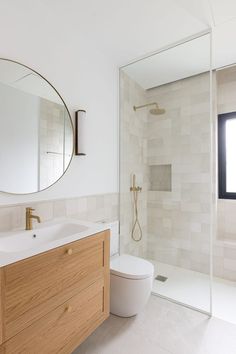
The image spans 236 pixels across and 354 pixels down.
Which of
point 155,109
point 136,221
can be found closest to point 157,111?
point 155,109

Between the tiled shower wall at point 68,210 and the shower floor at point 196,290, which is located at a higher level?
the tiled shower wall at point 68,210

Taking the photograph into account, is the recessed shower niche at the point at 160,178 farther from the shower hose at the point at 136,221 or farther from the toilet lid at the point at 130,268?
the toilet lid at the point at 130,268

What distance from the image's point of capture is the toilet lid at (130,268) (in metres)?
1.57

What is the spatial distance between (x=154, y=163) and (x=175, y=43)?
4.18 ft

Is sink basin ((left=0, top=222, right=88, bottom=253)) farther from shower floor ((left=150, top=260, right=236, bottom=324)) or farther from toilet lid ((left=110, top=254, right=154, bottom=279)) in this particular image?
shower floor ((left=150, top=260, right=236, bottom=324))

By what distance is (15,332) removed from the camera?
861 mm

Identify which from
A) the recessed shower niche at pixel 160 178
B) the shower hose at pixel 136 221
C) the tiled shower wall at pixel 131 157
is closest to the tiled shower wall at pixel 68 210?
the tiled shower wall at pixel 131 157

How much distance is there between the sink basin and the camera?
1.15 meters

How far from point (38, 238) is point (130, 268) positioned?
81cm

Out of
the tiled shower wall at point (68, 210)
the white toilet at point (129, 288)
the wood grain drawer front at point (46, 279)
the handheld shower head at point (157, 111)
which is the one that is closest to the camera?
the wood grain drawer front at point (46, 279)

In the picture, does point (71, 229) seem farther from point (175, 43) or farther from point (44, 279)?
point (175, 43)

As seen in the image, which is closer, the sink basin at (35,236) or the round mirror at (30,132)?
the sink basin at (35,236)

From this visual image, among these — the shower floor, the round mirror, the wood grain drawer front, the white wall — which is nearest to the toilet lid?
the wood grain drawer front

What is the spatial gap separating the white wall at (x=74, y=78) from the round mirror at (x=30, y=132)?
0.07m
